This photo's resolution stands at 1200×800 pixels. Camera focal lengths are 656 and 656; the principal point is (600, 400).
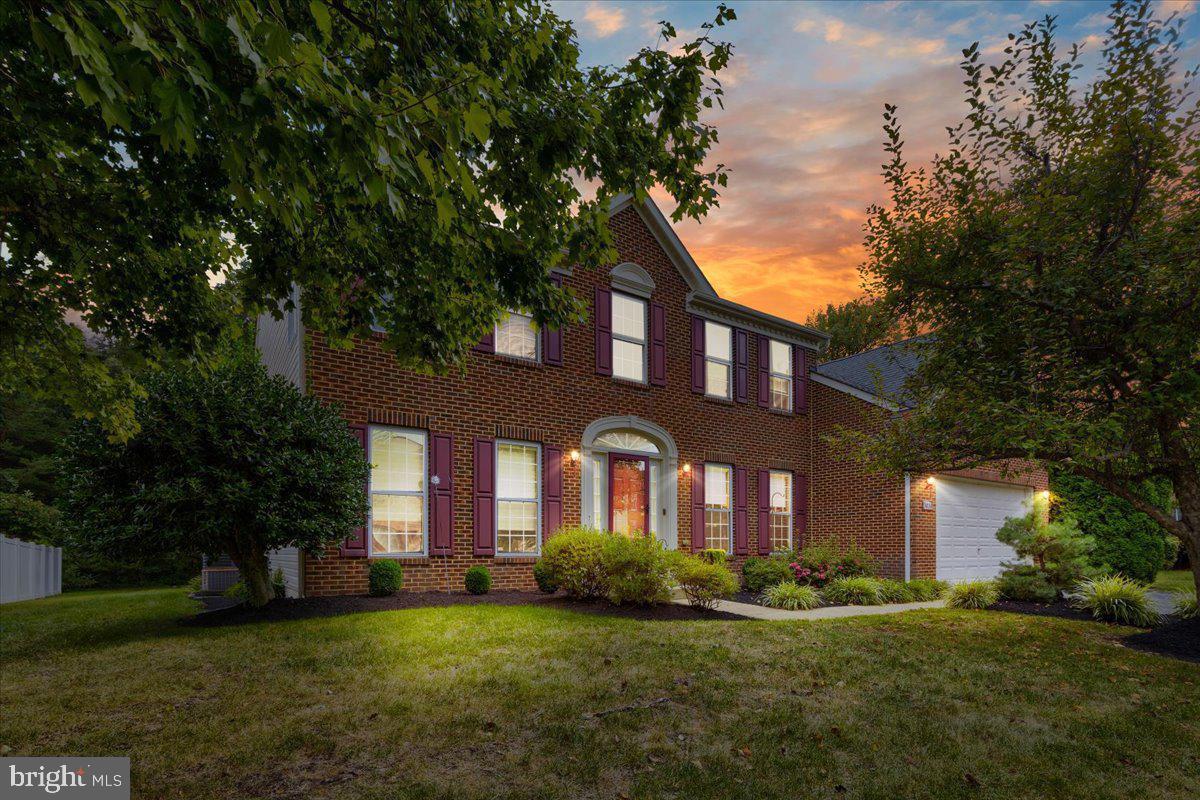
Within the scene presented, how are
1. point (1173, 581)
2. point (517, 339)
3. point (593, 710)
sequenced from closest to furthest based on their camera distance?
point (593, 710) < point (517, 339) < point (1173, 581)

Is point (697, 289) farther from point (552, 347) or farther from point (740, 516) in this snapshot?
point (740, 516)

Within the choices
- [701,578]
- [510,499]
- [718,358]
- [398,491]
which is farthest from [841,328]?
[398,491]

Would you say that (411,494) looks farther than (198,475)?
Yes

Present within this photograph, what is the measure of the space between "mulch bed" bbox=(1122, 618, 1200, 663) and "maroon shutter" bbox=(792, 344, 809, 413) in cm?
920

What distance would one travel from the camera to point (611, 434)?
1377 cm

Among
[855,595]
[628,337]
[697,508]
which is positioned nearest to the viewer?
[855,595]

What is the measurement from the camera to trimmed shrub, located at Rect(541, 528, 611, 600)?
1032cm

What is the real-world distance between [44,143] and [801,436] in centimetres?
1610

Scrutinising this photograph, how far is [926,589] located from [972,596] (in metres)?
2.05

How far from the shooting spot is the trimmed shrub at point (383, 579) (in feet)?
32.7

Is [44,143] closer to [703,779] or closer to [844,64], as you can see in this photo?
[703,779]

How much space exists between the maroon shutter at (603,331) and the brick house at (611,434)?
3 centimetres

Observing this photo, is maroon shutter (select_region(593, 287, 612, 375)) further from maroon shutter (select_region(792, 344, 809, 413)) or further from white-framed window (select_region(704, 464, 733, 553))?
maroon shutter (select_region(792, 344, 809, 413))

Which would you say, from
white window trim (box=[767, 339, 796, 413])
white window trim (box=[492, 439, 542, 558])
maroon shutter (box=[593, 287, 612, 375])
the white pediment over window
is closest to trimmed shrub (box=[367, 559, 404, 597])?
white window trim (box=[492, 439, 542, 558])
